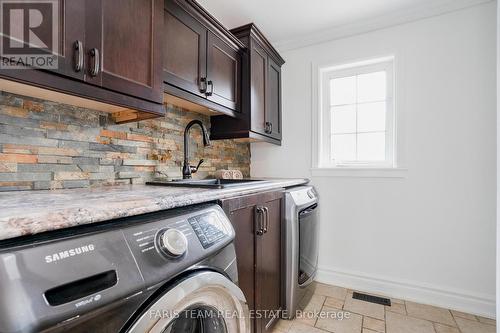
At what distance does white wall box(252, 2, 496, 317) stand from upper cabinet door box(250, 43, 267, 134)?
2.12ft

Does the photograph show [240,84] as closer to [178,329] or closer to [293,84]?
[293,84]

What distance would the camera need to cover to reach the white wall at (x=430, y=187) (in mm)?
1856

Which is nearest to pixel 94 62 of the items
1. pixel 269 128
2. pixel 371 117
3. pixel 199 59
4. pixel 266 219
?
pixel 199 59

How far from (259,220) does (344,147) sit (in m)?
1.46

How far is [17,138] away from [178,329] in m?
1.02

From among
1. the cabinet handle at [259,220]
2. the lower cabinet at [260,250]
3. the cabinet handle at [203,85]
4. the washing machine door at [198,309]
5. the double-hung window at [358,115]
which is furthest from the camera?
the double-hung window at [358,115]

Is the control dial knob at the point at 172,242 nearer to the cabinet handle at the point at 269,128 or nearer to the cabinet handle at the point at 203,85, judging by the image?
the cabinet handle at the point at 203,85

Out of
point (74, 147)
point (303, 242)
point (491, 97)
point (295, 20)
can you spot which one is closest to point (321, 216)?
point (303, 242)

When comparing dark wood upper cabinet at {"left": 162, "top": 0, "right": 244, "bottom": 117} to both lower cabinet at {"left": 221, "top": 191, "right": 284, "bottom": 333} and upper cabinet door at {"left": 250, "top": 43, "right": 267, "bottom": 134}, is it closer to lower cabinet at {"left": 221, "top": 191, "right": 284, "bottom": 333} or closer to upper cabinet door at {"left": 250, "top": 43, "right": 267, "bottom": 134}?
upper cabinet door at {"left": 250, "top": 43, "right": 267, "bottom": 134}

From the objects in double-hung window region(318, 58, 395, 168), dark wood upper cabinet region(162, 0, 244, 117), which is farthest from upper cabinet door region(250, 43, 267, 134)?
double-hung window region(318, 58, 395, 168)

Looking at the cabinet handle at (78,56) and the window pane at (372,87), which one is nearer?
the cabinet handle at (78,56)

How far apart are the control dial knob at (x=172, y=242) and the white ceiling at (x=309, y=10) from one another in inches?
73.0

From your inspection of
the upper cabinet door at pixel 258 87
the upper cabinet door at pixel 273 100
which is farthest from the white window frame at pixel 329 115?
the upper cabinet door at pixel 258 87

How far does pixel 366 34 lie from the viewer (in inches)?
88.3
